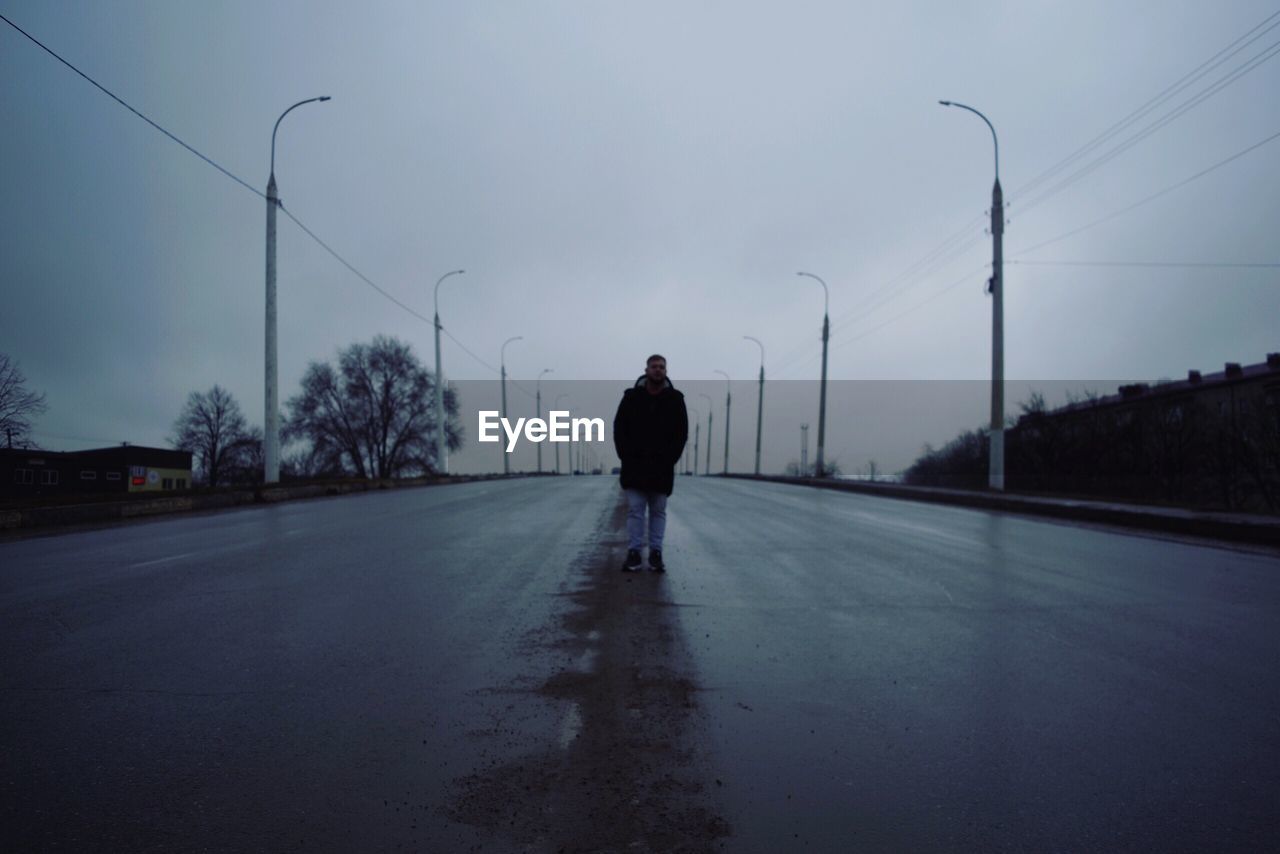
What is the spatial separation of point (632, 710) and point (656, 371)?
4.91 meters

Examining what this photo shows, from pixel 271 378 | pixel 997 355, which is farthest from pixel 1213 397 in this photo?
pixel 271 378

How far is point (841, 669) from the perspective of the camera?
5.30 metres

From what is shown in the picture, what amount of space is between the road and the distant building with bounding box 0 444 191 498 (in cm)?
3474

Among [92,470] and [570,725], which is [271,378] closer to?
[570,725]

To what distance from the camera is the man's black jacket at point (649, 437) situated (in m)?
9.02

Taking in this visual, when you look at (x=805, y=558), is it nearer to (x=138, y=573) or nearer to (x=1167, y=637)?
(x=1167, y=637)

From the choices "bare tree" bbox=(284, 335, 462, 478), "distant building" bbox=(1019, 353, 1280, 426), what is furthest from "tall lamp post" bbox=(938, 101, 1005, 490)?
"bare tree" bbox=(284, 335, 462, 478)

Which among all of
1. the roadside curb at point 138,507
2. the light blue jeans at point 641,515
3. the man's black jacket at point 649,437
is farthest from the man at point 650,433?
the roadside curb at point 138,507

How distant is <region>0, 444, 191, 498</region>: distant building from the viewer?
43344 mm

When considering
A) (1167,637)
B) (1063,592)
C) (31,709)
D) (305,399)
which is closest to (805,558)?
(1063,592)

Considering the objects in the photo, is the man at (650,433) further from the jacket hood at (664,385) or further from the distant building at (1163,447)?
the distant building at (1163,447)

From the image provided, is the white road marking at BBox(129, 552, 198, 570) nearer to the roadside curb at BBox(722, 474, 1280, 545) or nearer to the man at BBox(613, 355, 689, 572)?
the man at BBox(613, 355, 689, 572)

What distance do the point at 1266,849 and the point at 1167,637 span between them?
147 inches

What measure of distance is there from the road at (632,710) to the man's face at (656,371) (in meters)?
2.00
